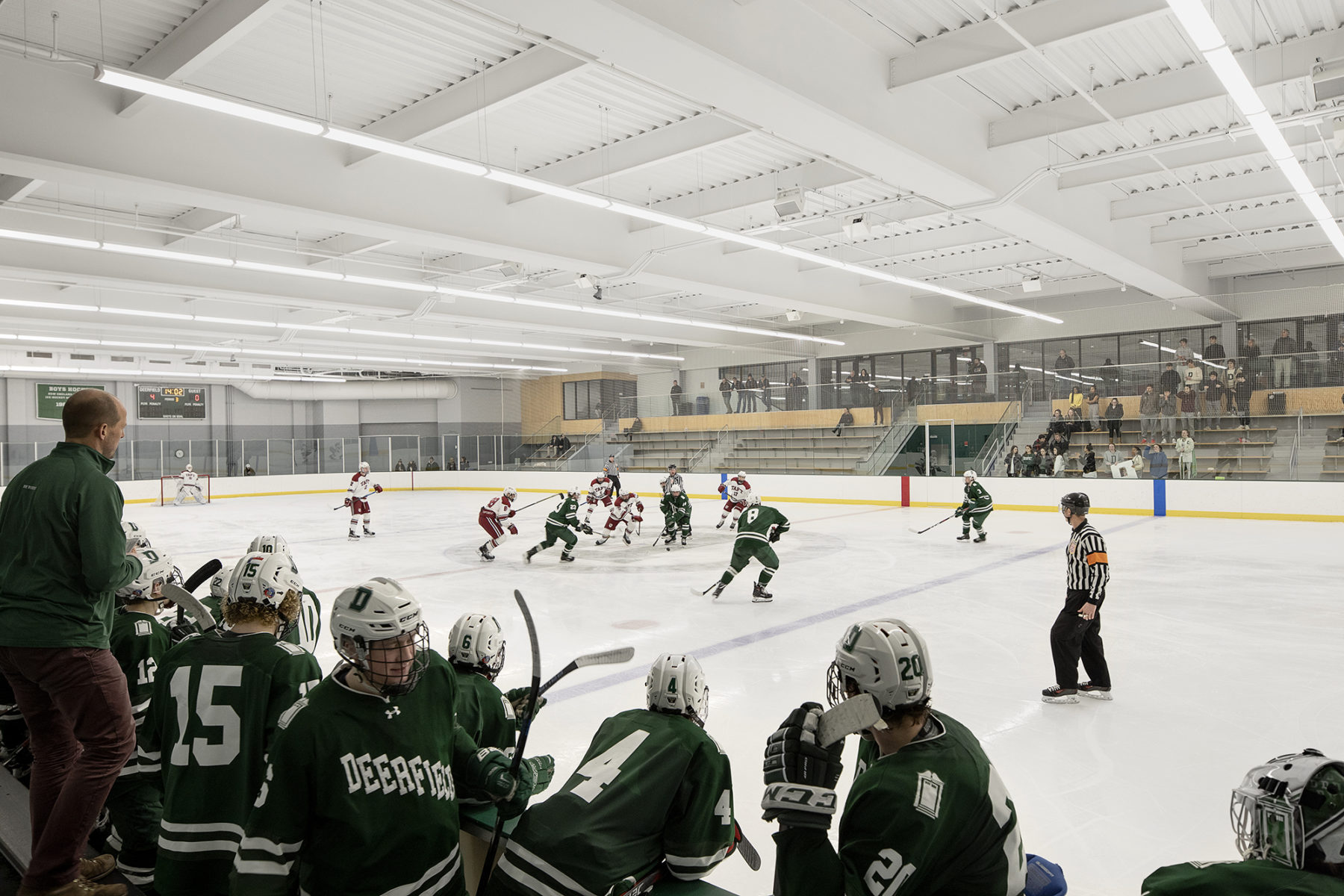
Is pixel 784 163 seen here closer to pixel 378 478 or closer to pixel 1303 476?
pixel 1303 476

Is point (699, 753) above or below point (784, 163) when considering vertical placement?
below

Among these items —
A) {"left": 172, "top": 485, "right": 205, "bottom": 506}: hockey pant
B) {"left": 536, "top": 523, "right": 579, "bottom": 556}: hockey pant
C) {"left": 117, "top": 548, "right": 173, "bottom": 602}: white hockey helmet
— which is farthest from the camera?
{"left": 172, "top": 485, "right": 205, "bottom": 506}: hockey pant

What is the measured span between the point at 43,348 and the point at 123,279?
46.1 ft

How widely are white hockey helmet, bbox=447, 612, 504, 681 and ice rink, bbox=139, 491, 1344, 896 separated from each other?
1183 mm

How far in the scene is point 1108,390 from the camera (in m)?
17.3

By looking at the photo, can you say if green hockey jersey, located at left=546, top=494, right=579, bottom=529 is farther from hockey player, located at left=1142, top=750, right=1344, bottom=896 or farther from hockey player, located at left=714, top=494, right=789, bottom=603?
hockey player, located at left=1142, top=750, right=1344, bottom=896

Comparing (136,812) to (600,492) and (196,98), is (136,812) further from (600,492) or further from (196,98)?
(600,492)

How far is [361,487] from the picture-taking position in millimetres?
14258

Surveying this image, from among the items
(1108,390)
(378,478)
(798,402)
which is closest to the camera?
(1108,390)

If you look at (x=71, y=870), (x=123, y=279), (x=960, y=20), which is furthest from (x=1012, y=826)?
(x=123, y=279)

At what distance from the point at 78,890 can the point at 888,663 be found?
7.30 feet

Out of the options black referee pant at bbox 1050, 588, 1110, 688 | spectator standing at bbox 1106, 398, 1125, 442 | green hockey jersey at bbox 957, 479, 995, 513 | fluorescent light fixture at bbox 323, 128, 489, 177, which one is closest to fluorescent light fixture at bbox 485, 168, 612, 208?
fluorescent light fixture at bbox 323, 128, 489, 177

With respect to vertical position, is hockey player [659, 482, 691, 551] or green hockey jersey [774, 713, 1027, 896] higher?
green hockey jersey [774, 713, 1027, 896]

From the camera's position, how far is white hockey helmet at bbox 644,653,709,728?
6.88 ft
